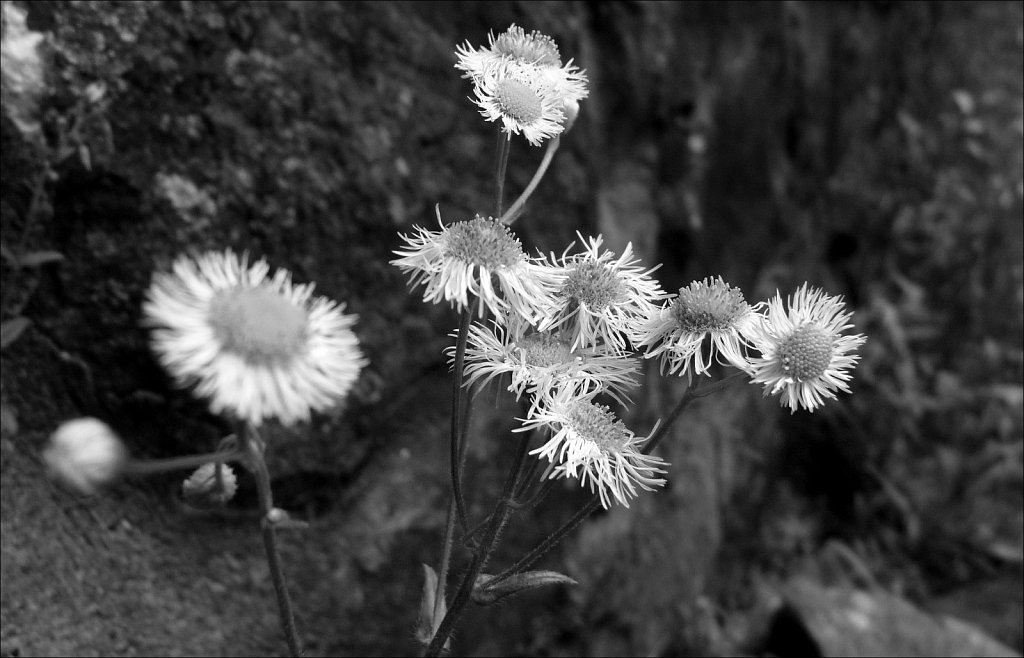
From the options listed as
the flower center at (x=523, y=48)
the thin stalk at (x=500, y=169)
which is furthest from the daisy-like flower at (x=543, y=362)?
the flower center at (x=523, y=48)

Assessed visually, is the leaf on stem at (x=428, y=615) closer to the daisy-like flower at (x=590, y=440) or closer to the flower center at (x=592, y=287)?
the daisy-like flower at (x=590, y=440)

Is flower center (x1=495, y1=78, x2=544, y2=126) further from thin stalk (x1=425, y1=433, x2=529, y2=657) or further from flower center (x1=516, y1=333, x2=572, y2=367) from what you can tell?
thin stalk (x1=425, y1=433, x2=529, y2=657)

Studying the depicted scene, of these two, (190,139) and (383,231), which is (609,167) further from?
(190,139)

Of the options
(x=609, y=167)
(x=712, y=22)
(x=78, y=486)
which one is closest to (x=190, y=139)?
(x=78, y=486)

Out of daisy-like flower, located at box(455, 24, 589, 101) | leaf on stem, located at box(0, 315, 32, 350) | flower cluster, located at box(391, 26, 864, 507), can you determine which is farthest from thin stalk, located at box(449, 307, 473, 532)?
leaf on stem, located at box(0, 315, 32, 350)

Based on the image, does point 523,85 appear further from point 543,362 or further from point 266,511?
point 266,511
